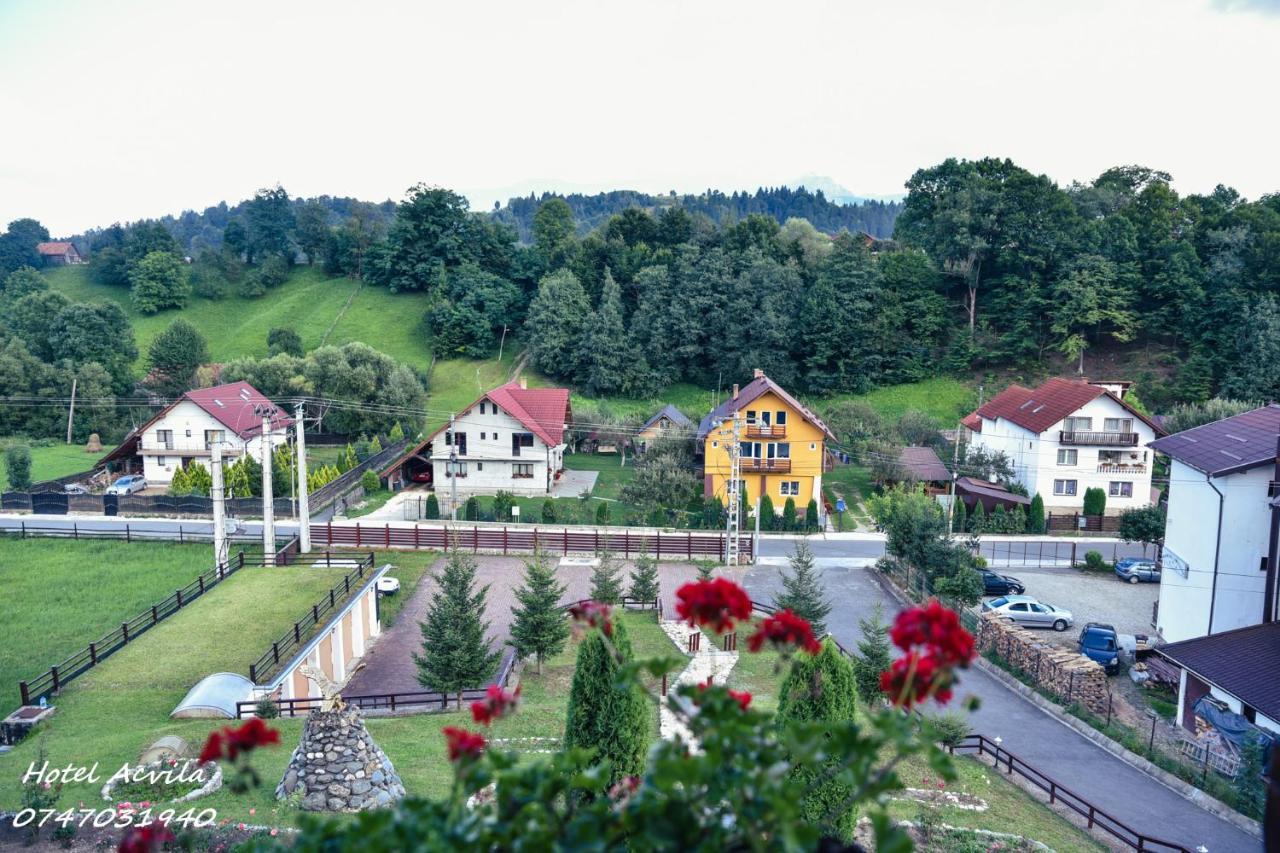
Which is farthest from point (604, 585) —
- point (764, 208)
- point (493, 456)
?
point (764, 208)

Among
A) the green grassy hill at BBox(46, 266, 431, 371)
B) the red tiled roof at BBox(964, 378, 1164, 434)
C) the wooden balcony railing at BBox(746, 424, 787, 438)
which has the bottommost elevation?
the wooden balcony railing at BBox(746, 424, 787, 438)

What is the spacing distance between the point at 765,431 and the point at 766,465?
1648 millimetres

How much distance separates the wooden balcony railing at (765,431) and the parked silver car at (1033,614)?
15274 millimetres

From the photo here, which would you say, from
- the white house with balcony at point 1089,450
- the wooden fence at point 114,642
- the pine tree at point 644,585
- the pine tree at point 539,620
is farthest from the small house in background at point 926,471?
the wooden fence at point 114,642

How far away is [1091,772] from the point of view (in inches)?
706

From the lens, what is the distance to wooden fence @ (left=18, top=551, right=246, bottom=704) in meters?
19.2

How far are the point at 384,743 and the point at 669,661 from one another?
14.4 meters

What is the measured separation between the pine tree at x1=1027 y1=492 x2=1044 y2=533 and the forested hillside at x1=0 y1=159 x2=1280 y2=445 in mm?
22375

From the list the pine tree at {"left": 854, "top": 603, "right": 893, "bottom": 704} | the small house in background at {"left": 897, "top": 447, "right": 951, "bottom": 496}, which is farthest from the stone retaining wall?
the small house in background at {"left": 897, "top": 447, "right": 951, "bottom": 496}

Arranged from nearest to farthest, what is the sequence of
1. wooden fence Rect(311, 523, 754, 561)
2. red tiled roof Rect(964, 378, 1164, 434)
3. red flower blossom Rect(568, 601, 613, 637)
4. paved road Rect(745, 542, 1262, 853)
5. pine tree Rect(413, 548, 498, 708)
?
red flower blossom Rect(568, 601, 613, 637), paved road Rect(745, 542, 1262, 853), pine tree Rect(413, 548, 498, 708), wooden fence Rect(311, 523, 754, 561), red tiled roof Rect(964, 378, 1164, 434)

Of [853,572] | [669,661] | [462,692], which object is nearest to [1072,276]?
[853,572]

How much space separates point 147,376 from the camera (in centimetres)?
6397

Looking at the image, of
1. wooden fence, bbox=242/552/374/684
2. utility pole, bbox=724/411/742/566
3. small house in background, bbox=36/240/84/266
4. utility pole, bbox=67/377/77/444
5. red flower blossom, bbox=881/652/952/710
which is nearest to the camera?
red flower blossom, bbox=881/652/952/710

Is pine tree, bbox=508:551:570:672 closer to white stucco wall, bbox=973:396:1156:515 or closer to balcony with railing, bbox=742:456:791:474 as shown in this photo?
balcony with railing, bbox=742:456:791:474
